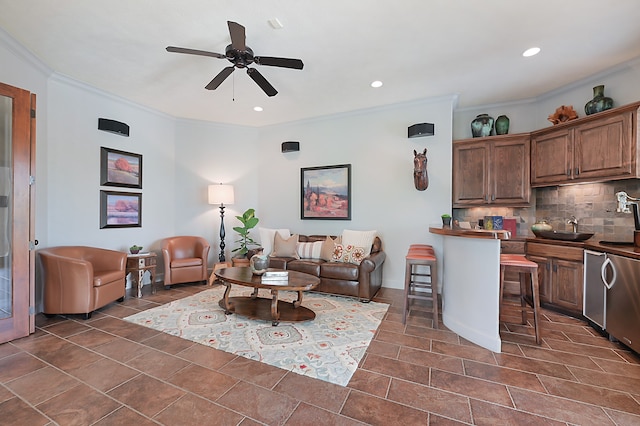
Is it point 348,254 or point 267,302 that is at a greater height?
point 348,254

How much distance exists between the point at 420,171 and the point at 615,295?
8.02ft

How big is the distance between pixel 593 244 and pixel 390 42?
10.1 ft

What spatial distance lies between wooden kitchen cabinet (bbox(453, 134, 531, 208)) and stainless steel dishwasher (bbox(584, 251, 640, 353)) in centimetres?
130

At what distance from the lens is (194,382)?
203 centimetres

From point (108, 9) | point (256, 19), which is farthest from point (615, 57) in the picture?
point (108, 9)

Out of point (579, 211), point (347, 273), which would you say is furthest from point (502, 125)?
point (347, 273)

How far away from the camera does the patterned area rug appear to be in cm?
230

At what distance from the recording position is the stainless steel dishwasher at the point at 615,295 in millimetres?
2408

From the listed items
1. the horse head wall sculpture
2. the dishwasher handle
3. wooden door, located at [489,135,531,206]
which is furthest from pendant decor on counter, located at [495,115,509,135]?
the dishwasher handle

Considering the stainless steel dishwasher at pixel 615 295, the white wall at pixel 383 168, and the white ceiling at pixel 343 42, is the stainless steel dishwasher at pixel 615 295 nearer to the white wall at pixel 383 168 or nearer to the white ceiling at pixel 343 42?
the white wall at pixel 383 168

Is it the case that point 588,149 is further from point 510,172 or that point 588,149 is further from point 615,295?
point 615,295

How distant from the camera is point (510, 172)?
4102mm

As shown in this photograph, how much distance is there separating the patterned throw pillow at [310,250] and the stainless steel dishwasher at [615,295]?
10.9ft

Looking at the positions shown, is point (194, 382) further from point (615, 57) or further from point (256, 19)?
point (615, 57)
